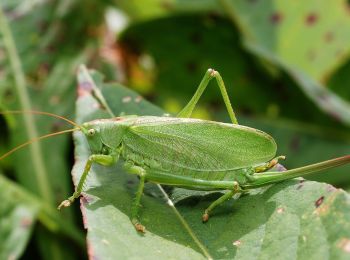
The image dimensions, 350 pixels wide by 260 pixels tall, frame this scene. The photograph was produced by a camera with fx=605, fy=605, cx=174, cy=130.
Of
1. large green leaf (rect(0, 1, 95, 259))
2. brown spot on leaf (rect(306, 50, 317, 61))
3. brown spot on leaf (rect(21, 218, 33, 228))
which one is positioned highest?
brown spot on leaf (rect(306, 50, 317, 61))

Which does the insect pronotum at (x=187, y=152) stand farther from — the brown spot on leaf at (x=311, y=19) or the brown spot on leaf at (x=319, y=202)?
the brown spot on leaf at (x=311, y=19)

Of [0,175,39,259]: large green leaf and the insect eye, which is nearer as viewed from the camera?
the insect eye

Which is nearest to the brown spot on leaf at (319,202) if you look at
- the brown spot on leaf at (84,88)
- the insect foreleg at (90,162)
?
the insect foreleg at (90,162)

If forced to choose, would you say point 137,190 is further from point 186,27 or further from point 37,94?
point 186,27

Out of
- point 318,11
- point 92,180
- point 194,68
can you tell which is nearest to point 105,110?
point 92,180

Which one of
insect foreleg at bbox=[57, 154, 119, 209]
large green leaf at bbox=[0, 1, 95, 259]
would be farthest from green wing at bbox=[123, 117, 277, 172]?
large green leaf at bbox=[0, 1, 95, 259]

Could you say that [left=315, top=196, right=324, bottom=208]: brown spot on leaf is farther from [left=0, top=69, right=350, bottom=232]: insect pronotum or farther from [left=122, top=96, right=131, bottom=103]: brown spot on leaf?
[left=122, top=96, right=131, bottom=103]: brown spot on leaf

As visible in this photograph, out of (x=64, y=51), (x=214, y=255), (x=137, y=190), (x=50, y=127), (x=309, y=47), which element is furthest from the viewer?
(x=309, y=47)
